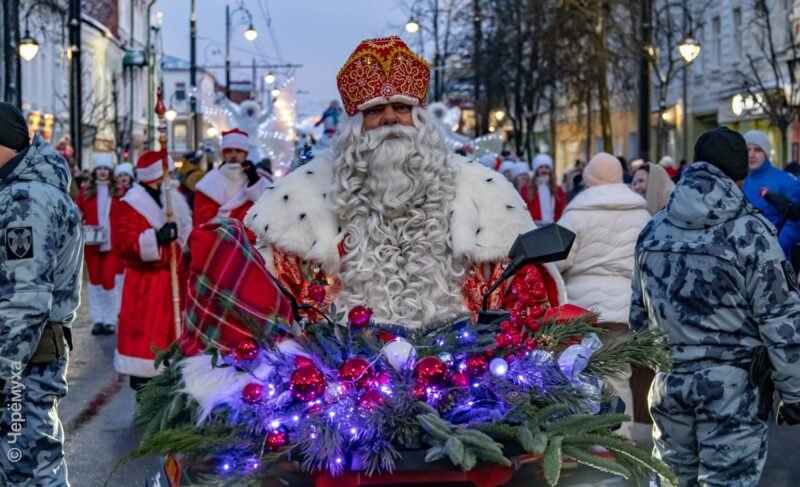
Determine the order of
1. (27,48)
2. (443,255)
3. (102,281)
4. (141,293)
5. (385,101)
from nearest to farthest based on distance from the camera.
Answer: (443,255) → (385,101) → (141,293) → (102,281) → (27,48)

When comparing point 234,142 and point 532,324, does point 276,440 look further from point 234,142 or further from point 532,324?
point 234,142

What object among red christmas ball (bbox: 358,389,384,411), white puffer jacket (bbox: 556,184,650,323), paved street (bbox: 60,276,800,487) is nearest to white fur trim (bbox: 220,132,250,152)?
paved street (bbox: 60,276,800,487)

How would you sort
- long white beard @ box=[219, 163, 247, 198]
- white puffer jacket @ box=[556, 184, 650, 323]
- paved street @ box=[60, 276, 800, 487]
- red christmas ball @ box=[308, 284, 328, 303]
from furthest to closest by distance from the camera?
long white beard @ box=[219, 163, 247, 198] → white puffer jacket @ box=[556, 184, 650, 323] → paved street @ box=[60, 276, 800, 487] → red christmas ball @ box=[308, 284, 328, 303]

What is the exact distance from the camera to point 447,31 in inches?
1843

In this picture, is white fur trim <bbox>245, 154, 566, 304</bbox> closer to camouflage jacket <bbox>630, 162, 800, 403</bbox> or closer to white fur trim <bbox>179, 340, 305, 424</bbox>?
white fur trim <bbox>179, 340, 305, 424</bbox>

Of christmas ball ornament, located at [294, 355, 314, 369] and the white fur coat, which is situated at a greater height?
the white fur coat

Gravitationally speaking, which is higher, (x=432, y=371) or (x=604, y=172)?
(x=604, y=172)

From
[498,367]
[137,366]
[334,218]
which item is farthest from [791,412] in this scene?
[137,366]

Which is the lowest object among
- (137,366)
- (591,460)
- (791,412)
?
(137,366)

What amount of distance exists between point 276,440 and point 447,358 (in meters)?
0.46

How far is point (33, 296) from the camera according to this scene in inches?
210

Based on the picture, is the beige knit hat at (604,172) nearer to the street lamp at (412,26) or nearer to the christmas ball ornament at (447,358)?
the christmas ball ornament at (447,358)

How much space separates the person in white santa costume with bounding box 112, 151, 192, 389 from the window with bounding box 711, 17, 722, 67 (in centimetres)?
3570

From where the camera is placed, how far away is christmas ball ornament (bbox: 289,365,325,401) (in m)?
3.29
